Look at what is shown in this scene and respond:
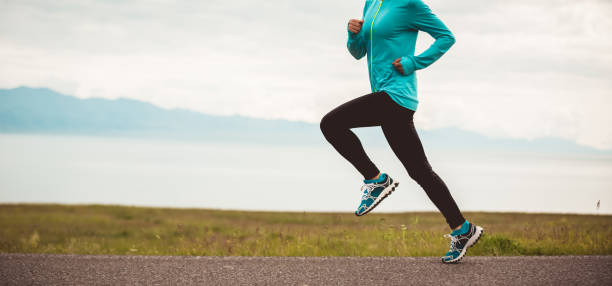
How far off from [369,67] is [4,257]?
14.4ft

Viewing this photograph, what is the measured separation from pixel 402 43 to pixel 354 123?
80 cm

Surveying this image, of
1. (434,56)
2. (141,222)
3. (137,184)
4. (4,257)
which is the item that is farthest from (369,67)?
(137,184)

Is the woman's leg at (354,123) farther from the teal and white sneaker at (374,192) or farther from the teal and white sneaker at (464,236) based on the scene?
the teal and white sneaker at (464,236)

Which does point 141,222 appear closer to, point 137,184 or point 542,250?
point 542,250

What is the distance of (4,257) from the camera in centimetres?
518

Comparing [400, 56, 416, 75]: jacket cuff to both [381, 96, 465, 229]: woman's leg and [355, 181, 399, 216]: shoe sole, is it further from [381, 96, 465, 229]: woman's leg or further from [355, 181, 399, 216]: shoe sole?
[355, 181, 399, 216]: shoe sole

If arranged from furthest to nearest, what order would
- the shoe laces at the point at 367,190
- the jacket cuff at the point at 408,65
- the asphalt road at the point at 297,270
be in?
the shoe laces at the point at 367,190, the asphalt road at the point at 297,270, the jacket cuff at the point at 408,65

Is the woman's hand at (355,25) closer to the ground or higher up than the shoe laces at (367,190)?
higher up

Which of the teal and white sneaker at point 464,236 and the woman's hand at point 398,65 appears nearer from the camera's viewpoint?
the woman's hand at point 398,65

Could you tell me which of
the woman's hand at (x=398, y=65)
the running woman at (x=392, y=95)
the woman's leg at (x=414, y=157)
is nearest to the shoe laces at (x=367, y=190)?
the running woman at (x=392, y=95)

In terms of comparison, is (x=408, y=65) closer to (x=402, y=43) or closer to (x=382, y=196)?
(x=402, y=43)

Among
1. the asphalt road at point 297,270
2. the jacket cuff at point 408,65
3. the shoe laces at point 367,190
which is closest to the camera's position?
the jacket cuff at point 408,65

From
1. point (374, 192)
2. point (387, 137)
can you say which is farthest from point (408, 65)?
point (374, 192)

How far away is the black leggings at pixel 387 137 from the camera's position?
3.99 meters
